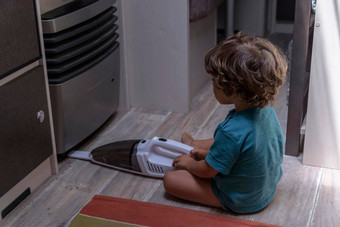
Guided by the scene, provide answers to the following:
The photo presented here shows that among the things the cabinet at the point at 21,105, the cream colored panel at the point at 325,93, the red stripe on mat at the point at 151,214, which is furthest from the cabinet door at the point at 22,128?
the cream colored panel at the point at 325,93

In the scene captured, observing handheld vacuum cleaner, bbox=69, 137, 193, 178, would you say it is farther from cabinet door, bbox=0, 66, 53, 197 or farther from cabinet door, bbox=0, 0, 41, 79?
cabinet door, bbox=0, 0, 41, 79

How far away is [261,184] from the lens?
1.46m

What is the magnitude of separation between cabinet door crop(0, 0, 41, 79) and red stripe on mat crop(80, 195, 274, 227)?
0.47m

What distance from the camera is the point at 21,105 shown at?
1479 mm

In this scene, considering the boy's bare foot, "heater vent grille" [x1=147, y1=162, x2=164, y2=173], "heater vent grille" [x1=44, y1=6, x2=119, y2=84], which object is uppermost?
"heater vent grille" [x1=44, y1=6, x2=119, y2=84]

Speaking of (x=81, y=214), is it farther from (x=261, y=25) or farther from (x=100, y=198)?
(x=261, y=25)

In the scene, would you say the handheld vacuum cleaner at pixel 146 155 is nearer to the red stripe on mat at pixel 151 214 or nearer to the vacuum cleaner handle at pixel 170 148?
the vacuum cleaner handle at pixel 170 148

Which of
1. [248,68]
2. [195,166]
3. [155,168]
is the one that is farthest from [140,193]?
[248,68]

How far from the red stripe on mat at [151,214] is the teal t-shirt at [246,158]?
0.06 meters

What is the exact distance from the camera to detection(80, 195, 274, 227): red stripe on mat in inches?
56.7

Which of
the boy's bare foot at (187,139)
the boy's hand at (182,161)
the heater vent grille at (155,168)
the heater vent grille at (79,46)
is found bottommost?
the heater vent grille at (155,168)

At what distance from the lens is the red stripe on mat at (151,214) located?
1.44 m

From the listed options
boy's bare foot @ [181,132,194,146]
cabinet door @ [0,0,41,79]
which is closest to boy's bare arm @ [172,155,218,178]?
boy's bare foot @ [181,132,194,146]

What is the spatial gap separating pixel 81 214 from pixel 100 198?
10 cm
